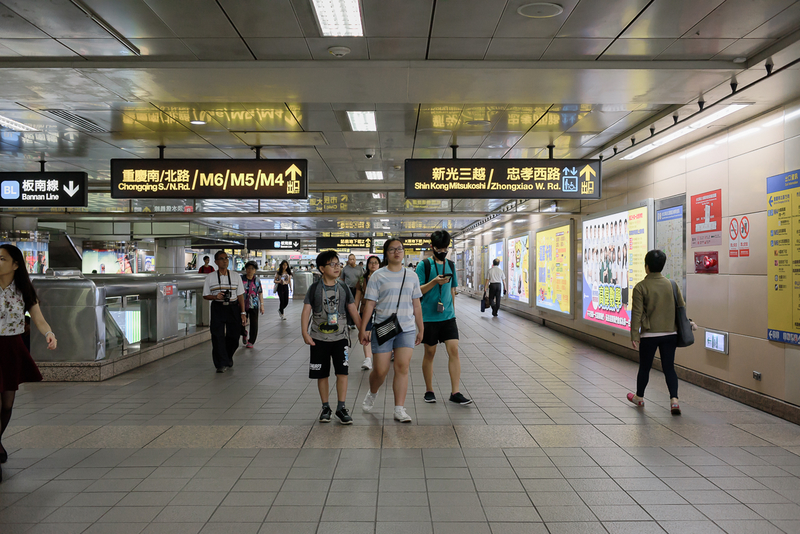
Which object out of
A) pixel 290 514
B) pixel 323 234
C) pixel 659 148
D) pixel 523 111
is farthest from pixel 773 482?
pixel 323 234

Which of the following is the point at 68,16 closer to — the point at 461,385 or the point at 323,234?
the point at 461,385

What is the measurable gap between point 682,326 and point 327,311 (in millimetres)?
3640

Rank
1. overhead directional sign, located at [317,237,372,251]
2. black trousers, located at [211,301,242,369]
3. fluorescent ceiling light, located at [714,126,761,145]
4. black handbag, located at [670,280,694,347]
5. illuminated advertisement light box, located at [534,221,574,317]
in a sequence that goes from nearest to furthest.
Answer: black handbag, located at [670,280,694,347] < fluorescent ceiling light, located at [714,126,761,145] < black trousers, located at [211,301,242,369] < illuminated advertisement light box, located at [534,221,574,317] < overhead directional sign, located at [317,237,372,251]

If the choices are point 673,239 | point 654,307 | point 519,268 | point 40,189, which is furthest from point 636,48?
point 519,268

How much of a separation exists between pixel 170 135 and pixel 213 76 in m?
2.93

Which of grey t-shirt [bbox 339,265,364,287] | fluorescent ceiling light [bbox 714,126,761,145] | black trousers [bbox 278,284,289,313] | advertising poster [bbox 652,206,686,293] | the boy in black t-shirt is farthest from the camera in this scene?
black trousers [bbox 278,284,289,313]

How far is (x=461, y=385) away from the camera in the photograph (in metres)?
6.24

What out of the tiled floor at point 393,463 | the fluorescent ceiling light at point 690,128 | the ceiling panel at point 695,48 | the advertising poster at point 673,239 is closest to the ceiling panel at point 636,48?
the ceiling panel at point 695,48

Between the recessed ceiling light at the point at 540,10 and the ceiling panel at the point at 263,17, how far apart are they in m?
1.78

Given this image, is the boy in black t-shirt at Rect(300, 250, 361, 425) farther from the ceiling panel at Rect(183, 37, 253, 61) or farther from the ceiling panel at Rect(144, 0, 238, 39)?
the ceiling panel at Rect(144, 0, 238, 39)

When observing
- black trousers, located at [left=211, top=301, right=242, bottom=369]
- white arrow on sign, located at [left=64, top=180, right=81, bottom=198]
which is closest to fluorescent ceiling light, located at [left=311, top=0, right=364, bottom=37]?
black trousers, located at [left=211, top=301, right=242, bottom=369]

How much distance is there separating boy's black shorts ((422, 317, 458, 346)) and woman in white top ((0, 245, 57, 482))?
3.33 metres

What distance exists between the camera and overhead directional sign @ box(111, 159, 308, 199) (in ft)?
21.2

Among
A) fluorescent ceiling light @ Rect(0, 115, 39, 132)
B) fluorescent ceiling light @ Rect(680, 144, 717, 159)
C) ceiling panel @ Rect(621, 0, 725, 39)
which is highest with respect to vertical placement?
fluorescent ceiling light @ Rect(0, 115, 39, 132)
